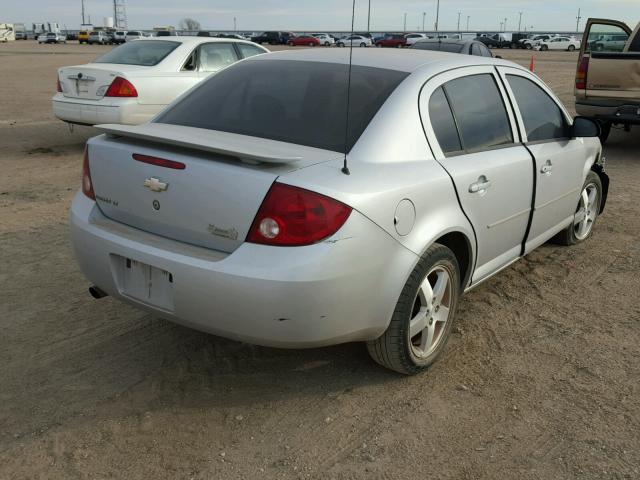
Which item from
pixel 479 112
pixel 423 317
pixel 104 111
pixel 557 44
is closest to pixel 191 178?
pixel 423 317


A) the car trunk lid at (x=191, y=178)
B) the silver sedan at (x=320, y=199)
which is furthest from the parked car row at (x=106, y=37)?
the car trunk lid at (x=191, y=178)

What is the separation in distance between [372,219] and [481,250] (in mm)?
1112

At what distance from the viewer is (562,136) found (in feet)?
15.0

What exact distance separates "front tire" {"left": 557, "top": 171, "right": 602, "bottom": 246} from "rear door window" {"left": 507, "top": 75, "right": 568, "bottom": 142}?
799 mm

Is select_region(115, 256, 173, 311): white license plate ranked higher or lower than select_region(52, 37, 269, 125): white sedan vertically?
lower

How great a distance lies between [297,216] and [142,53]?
764 centimetres

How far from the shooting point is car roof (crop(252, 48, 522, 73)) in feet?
11.8

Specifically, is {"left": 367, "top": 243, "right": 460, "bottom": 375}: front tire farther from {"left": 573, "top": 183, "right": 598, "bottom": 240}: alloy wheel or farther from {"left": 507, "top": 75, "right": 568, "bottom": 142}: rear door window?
{"left": 573, "top": 183, "right": 598, "bottom": 240}: alloy wheel

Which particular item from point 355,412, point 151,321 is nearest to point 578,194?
point 355,412

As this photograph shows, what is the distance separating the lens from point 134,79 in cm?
865

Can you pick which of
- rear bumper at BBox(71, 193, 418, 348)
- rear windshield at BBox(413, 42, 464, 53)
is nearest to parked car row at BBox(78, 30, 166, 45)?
rear windshield at BBox(413, 42, 464, 53)

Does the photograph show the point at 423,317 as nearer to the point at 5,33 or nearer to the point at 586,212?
the point at 586,212

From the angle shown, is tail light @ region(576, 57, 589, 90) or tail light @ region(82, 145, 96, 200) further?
tail light @ region(576, 57, 589, 90)

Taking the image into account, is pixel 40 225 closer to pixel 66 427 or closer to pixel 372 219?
pixel 66 427
